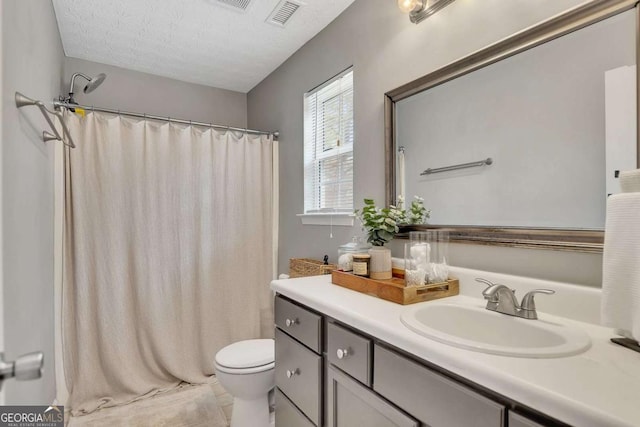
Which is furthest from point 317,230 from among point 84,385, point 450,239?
point 84,385

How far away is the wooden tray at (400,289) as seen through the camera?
1.13 meters

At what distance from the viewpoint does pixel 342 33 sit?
1903 millimetres

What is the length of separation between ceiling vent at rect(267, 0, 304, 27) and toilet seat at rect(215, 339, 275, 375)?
1953mm

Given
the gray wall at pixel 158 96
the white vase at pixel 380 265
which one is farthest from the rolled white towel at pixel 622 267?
the gray wall at pixel 158 96

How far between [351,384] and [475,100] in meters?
1.13

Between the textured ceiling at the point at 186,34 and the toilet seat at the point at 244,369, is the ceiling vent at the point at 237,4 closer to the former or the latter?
the textured ceiling at the point at 186,34

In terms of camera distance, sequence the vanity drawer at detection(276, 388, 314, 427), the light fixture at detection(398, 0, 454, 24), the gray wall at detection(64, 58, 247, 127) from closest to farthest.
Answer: the vanity drawer at detection(276, 388, 314, 427), the light fixture at detection(398, 0, 454, 24), the gray wall at detection(64, 58, 247, 127)

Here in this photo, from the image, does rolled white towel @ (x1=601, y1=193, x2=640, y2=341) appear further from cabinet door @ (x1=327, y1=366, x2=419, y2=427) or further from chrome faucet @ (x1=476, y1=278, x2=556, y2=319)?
cabinet door @ (x1=327, y1=366, x2=419, y2=427)

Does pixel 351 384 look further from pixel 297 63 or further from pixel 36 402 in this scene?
pixel 297 63

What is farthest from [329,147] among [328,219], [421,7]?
[421,7]

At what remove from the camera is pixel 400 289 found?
1129mm

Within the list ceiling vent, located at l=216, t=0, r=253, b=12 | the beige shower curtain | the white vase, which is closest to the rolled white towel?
the white vase

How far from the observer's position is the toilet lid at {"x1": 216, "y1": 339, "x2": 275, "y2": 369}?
1686 millimetres

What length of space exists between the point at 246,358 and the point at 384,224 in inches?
41.7
